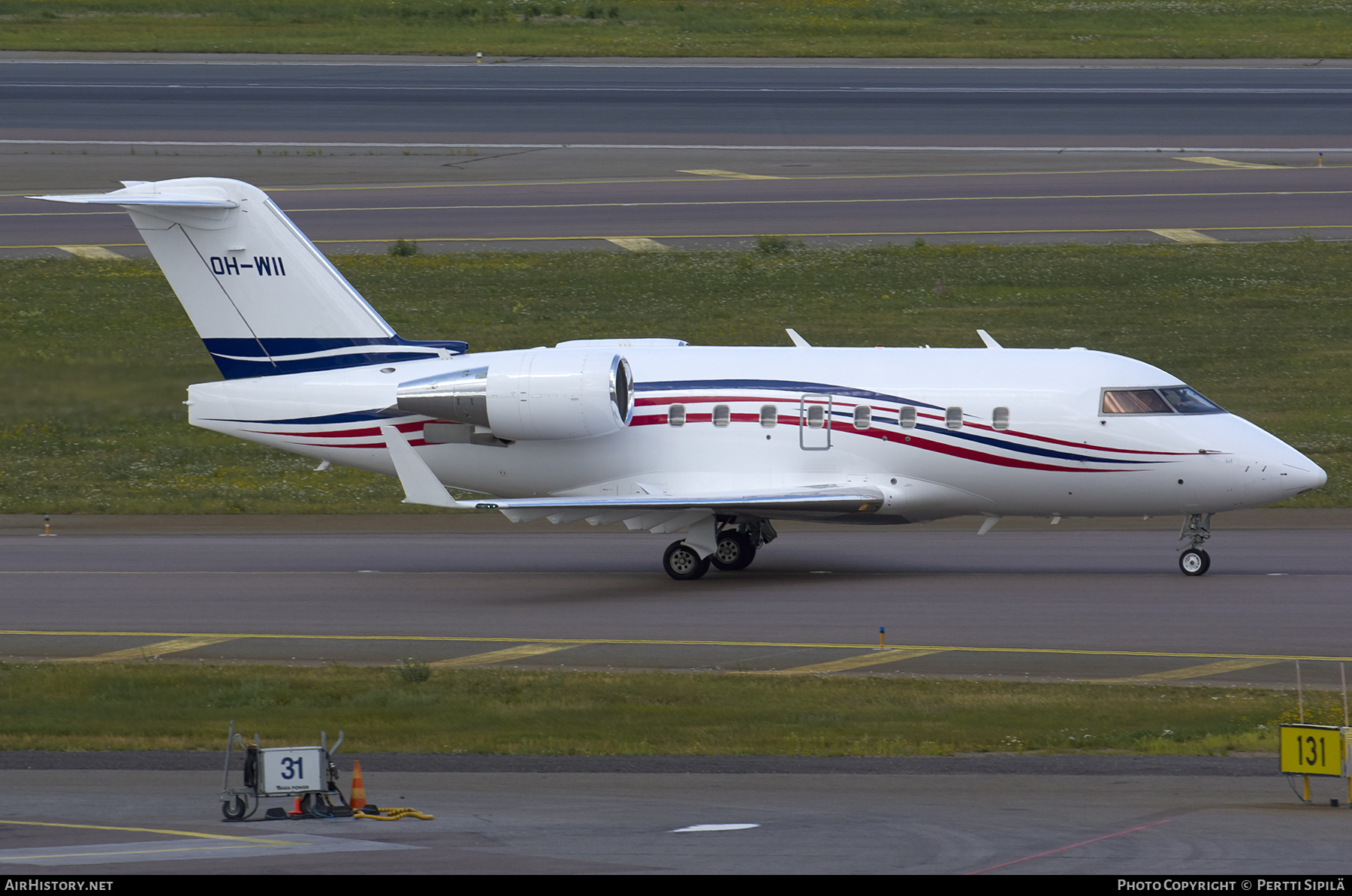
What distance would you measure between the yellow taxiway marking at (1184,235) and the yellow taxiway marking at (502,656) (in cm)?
3205

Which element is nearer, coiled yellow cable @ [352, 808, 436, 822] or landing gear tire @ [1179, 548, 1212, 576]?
coiled yellow cable @ [352, 808, 436, 822]

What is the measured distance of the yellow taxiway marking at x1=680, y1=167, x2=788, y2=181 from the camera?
57.4 m

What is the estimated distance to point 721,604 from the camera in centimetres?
2703

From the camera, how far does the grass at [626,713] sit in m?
18.9

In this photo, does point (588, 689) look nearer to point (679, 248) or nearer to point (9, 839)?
point (9, 839)

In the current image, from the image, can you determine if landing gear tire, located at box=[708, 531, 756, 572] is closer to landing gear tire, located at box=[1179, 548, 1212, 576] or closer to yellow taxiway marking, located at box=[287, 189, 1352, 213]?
landing gear tire, located at box=[1179, 548, 1212, 576]

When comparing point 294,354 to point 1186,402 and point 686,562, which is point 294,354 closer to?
point 686,562

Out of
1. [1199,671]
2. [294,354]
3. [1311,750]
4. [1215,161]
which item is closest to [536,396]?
[294,354]

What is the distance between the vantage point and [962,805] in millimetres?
15969

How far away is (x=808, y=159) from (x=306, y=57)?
94.8 feet

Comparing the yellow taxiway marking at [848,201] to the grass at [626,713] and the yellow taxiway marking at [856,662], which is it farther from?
the grass at [626,713]

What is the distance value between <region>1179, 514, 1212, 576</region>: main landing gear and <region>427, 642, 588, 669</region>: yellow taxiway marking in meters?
10.3

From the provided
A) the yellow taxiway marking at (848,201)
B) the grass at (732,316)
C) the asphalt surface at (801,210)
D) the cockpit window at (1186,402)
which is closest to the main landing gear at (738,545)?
the cockpit window at (1186,402)

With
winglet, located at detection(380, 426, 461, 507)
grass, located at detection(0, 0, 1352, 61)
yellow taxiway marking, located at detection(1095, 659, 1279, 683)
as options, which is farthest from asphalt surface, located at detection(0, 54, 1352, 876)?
grass, located at detection(0, 0, 1352, 61)
